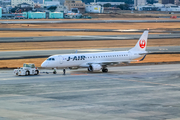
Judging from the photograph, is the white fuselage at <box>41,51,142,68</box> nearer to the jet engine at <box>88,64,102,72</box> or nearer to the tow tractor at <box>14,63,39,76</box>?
the jet engine at <box>88,64,102,72</box>

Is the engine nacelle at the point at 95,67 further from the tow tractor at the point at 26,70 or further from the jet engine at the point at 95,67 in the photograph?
the tow tractor at the point at 26,70

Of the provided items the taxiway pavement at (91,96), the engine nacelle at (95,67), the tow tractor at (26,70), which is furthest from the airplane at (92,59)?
the tow tractor at (26,70)

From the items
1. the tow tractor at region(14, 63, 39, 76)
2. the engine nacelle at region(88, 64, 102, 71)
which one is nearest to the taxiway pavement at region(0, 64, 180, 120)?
the engine nacelle at region(88, 64, 102, 71)

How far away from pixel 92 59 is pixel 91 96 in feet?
87.0

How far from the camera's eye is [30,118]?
3488 centimetres

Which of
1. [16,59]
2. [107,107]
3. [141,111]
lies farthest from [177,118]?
[16,59]

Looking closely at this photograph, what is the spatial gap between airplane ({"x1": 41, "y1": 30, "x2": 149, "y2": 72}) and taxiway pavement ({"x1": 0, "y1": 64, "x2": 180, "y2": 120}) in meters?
Result: 1.78

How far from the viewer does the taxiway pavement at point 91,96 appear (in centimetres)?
3706

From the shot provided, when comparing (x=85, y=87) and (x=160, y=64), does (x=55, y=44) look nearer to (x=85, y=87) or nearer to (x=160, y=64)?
(x=160, y=64)

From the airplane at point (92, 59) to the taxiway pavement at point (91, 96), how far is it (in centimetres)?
178

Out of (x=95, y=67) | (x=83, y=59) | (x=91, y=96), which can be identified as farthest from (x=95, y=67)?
(x=91, y=96)

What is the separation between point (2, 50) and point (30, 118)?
232 ft

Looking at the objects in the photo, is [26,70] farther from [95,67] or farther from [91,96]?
[91,96]

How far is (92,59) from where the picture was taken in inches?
2894
